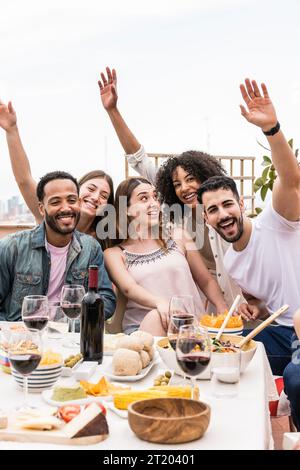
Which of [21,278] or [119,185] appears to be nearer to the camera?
[21,278]

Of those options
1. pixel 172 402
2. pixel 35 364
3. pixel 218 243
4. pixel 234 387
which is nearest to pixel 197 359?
pixel 172 402

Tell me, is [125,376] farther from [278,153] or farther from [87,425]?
[278,153]

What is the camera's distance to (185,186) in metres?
3.12

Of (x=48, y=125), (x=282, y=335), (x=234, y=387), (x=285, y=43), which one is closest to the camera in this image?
(x=234, y=387)

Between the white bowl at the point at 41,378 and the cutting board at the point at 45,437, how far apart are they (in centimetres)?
26

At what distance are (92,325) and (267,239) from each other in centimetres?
128

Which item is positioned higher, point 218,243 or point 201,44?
point 201,44

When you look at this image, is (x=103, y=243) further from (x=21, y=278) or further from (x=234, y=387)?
(x=234, y=387)

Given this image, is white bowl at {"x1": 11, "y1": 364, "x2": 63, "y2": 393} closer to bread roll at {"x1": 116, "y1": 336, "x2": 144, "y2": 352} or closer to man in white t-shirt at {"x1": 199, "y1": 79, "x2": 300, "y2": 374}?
bread roll at {"x1": 116, "y1": 336, "x2": 144, "y2": 352}

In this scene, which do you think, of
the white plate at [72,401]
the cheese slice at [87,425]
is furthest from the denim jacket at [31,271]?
the cheese slice at [87,425]
